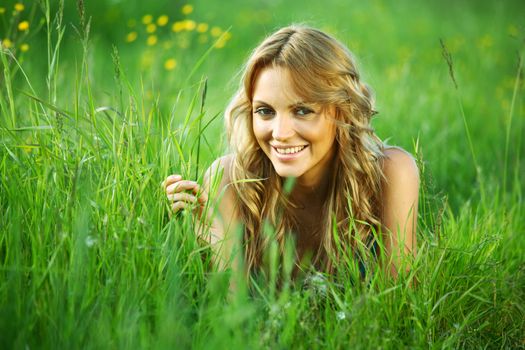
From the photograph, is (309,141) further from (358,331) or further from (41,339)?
(41,339)

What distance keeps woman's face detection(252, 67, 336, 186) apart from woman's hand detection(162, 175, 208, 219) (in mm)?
347

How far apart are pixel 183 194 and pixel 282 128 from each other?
A: 0.48 meters

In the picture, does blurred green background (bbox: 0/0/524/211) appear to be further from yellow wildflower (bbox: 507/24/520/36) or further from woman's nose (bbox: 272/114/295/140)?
woman's nose (bbox: 272/114/295/140)

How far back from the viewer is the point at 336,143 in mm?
3035

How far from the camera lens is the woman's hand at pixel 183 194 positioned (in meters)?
2.51

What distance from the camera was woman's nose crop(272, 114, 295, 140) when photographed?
2.72m

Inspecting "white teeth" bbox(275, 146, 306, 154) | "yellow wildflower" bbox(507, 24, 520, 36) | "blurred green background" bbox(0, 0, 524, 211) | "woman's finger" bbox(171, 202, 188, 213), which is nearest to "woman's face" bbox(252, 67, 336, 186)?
"white teeth" bbox(275, 146, 306, 154)

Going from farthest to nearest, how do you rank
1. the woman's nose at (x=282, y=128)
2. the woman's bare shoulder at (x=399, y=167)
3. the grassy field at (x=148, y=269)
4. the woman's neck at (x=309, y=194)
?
1. the woman's neck at (x=309, y=194)
2. the woman's bare shoulder at (x=399, y=167)
3. the woman's nose at (x=282, y=128)
4. the grassy field at (x=148, y=269)

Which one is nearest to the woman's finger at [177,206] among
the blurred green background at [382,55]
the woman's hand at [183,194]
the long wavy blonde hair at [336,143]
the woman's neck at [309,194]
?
the woman's hand at [183,194]

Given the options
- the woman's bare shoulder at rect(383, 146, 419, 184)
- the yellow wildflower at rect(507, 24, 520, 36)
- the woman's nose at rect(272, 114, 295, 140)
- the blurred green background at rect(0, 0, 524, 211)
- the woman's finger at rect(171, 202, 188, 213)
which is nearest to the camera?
the woman's finger at rect(171, 202, 188, 213)

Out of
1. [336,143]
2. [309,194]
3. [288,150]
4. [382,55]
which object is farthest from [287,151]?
[382,55]

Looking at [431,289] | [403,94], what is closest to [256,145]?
[431,289]

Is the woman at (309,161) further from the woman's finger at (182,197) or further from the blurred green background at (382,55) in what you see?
the blurred green background at (382,55)

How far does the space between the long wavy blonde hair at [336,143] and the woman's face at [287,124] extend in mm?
43
